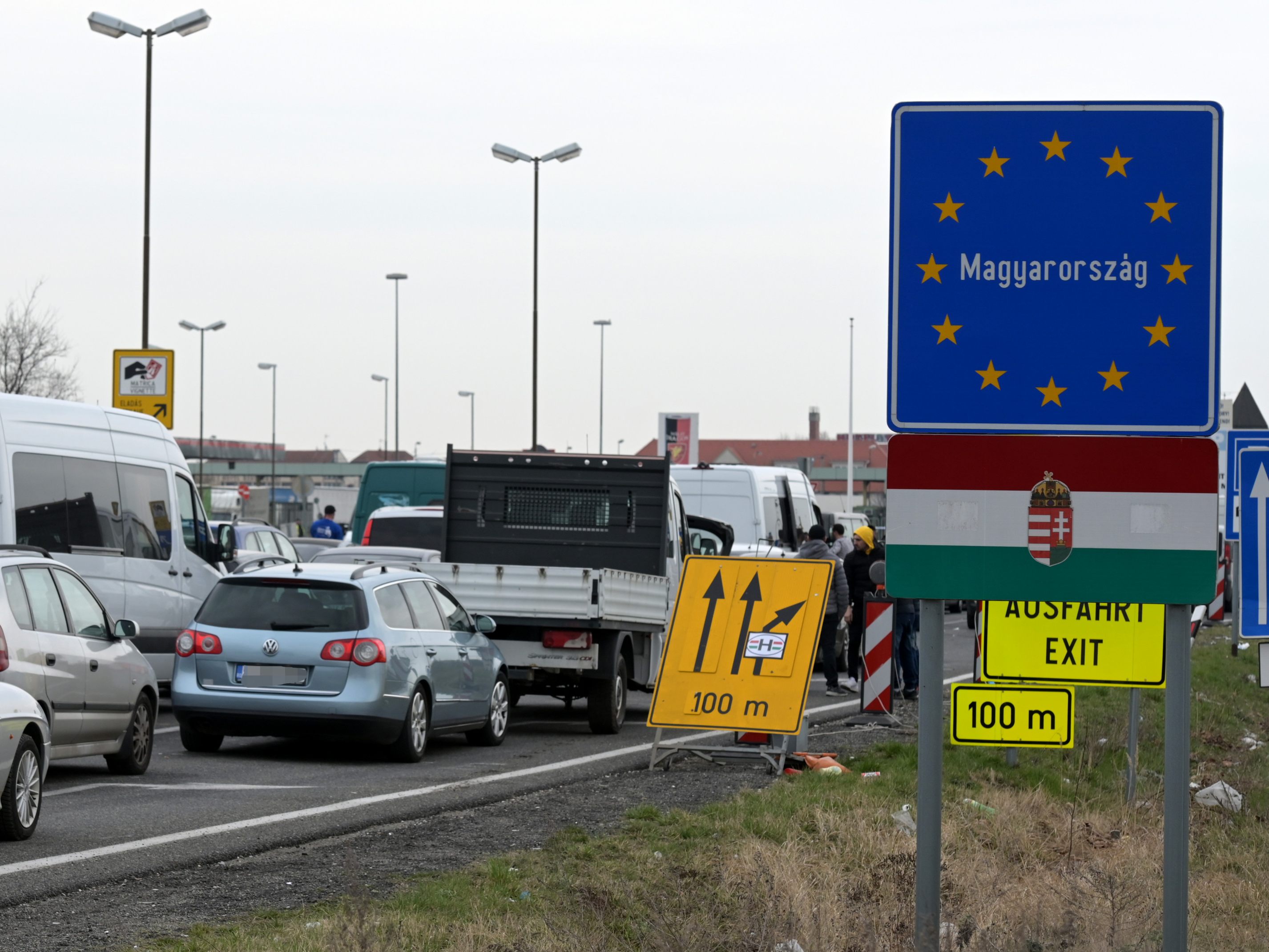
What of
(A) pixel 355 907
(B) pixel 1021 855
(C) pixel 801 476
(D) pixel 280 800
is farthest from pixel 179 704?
(C) pixel 801 476

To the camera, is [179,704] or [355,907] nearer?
[355,907]

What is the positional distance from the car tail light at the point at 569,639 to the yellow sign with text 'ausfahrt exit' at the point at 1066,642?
817 centimetres

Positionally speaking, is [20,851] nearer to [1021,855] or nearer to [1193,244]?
[1021,855]

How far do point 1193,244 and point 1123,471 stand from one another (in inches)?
24.9

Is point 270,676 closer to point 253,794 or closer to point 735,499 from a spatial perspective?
point 253,794

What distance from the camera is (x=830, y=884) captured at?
759 cm

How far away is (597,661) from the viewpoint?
16859 millimetres

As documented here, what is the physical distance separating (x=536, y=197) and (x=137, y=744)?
32483 millimetres

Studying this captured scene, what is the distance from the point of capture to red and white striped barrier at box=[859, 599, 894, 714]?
56.1 feet

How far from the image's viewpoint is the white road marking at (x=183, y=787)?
12.1 m

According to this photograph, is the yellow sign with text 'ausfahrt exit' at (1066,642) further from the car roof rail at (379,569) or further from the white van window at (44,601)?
the car roof rail at (379,569)

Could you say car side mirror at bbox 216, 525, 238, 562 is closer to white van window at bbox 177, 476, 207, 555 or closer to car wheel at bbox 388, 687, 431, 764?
white van window at bbox 177, 476, 207, 555

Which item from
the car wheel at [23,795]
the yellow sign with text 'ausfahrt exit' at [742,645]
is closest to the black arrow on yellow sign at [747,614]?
the yellow sign with text 'ausfahrt exit' at [742,645]

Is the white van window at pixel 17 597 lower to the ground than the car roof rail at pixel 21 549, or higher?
lower
